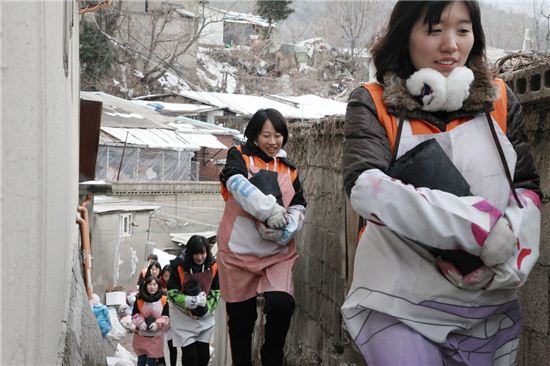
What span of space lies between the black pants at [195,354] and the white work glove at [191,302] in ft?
1.26

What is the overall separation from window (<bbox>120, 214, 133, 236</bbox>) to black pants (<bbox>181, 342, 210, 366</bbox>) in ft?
46.0

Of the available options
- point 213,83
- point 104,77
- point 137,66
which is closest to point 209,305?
point 104,77

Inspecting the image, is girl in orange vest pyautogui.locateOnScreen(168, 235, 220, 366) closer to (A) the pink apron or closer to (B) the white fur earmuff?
(A) the pink apron

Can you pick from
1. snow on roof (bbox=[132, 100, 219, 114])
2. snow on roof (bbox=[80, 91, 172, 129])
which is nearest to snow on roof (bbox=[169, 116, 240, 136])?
snow on roof (bbox=[80, 91, 172, 129])

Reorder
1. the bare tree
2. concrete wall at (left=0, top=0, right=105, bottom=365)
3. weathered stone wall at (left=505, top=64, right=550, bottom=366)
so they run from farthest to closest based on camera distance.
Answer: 1. the bare tree
2. weathered stone wall at (left=505, top=64, right=550, bottom=366)
3. concrete wall at (left=0, top=0, right=105, bottom=365)

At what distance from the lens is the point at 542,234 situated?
125 inches

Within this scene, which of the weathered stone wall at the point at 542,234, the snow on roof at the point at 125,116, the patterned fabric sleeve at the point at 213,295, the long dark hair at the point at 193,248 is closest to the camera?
the weathered stone wall at the point at 542,234

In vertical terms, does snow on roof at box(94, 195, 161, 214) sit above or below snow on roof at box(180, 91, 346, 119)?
below

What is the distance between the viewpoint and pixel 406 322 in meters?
2.51

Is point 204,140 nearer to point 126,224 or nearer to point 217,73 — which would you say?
point 126,224

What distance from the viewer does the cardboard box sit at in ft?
59.9

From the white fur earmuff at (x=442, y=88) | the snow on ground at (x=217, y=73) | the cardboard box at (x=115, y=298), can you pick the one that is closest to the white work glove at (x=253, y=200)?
the white fur earmuff at (x=442, y=88)

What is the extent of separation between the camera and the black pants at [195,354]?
24.6 feet

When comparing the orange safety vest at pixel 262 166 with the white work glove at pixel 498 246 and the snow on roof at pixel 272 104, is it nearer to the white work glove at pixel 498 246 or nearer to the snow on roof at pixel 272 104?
the white work glove at pixel 498 246
